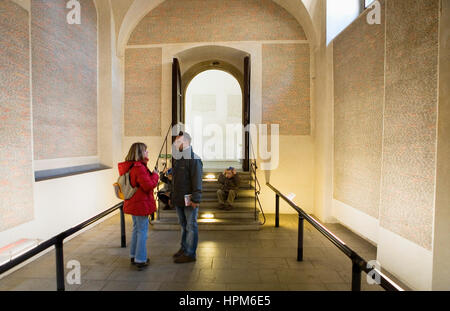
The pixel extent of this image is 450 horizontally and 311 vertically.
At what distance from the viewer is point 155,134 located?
726cm

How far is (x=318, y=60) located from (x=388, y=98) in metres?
3.29

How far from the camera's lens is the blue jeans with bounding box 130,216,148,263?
3.35 m

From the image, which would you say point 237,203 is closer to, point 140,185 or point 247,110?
point 247,110

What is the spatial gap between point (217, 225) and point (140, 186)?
250 centimetres

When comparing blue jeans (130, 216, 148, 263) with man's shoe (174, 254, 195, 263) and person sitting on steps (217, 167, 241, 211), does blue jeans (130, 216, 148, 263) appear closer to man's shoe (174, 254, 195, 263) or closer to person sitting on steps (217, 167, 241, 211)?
man's shoe (174, 254, 195, 263)

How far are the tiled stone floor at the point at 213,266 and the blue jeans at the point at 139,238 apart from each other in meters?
0.19

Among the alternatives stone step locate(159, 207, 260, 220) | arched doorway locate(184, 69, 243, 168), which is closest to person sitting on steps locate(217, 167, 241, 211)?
stone step locate(159, 207, 260, 220)

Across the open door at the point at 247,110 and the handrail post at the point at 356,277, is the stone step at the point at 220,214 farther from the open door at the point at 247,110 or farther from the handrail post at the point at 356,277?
the handrail post at the point at 356,277

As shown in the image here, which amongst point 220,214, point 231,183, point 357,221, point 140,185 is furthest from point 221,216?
point 140,185

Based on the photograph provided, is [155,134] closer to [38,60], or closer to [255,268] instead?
[38,60]

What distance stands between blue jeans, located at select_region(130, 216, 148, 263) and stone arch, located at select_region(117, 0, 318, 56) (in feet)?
17.4

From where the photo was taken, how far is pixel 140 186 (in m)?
3.21

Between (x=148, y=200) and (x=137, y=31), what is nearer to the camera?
(x=148, y=200)

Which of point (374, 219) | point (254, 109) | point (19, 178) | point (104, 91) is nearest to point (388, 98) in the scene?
point (374, 219)
